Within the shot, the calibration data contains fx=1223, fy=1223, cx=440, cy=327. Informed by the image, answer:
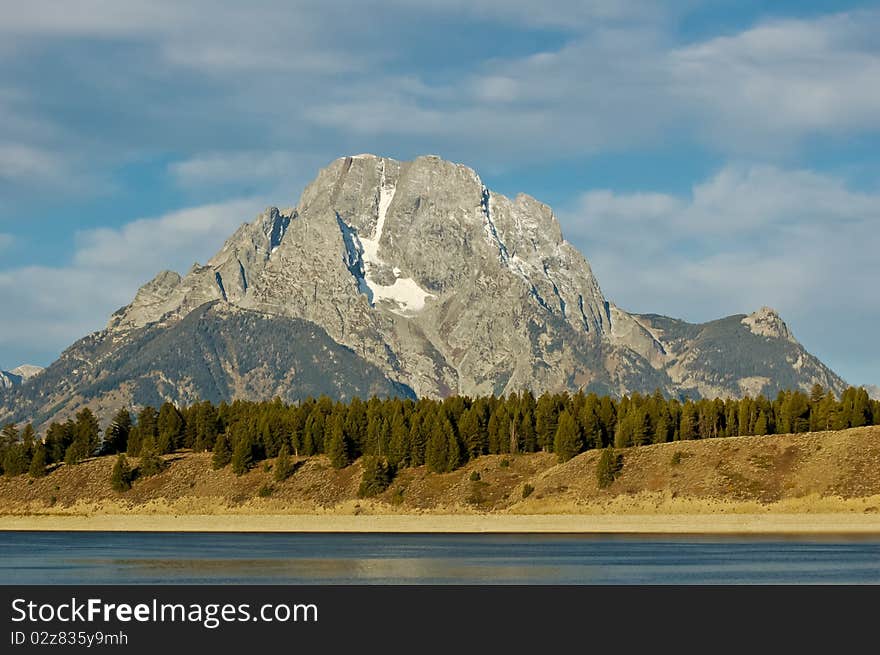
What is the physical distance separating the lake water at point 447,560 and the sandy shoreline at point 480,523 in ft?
44.1

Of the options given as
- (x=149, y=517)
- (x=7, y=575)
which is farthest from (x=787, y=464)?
(x=7, y=575)

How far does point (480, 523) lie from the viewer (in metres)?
176

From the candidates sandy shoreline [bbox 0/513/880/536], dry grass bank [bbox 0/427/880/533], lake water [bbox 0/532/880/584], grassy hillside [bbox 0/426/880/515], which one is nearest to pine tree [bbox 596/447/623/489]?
grassy hillside [bbox 0/426/880/515]

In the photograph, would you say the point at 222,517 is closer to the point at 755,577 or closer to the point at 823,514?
the point at 823,514

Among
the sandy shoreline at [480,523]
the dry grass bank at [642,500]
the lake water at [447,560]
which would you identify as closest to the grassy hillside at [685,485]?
the dry grass bank at [642,500]

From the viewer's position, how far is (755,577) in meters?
89.9

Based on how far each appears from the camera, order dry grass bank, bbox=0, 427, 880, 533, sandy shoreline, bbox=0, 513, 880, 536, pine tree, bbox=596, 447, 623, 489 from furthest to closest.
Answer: pine tree, bbox=596, 447, 623, 489 < dry grass bank, bbox=0, 427, 880, 533 < sandy shoreline, bbox=0, 513, 880, 536

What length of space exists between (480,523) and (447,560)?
64194 millimetres

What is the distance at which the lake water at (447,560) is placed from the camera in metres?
91.1

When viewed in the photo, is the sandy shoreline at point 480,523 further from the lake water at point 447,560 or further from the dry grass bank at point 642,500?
the lake water at point 447,560

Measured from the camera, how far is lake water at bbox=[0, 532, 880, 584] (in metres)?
91.1

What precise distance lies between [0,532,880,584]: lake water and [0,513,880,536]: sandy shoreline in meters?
13.5

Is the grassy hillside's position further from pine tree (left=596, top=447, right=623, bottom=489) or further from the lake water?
the lake water

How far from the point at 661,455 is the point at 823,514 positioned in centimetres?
3542
